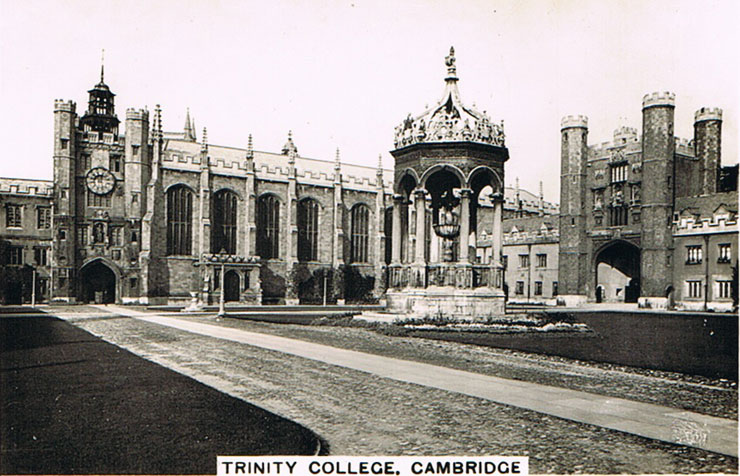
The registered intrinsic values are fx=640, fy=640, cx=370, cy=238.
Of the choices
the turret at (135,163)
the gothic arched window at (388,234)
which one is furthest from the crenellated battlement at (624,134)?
the turret at (135,163)

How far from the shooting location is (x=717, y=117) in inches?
2119

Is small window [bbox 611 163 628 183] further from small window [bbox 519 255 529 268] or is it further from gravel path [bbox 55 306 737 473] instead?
gravel path [bbox 55 306 737 473]

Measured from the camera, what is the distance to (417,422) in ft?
27.1

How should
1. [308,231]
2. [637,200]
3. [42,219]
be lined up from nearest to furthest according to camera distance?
[637,200] < [42,219] < [308,231]

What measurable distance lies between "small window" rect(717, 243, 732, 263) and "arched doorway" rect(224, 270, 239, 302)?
39.0m

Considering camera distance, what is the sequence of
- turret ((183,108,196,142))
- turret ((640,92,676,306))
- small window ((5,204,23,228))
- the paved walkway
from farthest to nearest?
turret ((183,108,196,142)) < small window ((5,204,23,228)) < turret ((640,92,676,306)) < the paved walkway

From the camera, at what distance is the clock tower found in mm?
55406

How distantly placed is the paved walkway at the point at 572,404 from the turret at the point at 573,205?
151ft

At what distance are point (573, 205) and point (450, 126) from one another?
37.2 meters

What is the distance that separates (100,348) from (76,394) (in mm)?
7333

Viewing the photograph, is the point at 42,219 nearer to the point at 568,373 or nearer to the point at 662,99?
the point at 662,99

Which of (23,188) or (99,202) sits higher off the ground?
(23,188)
